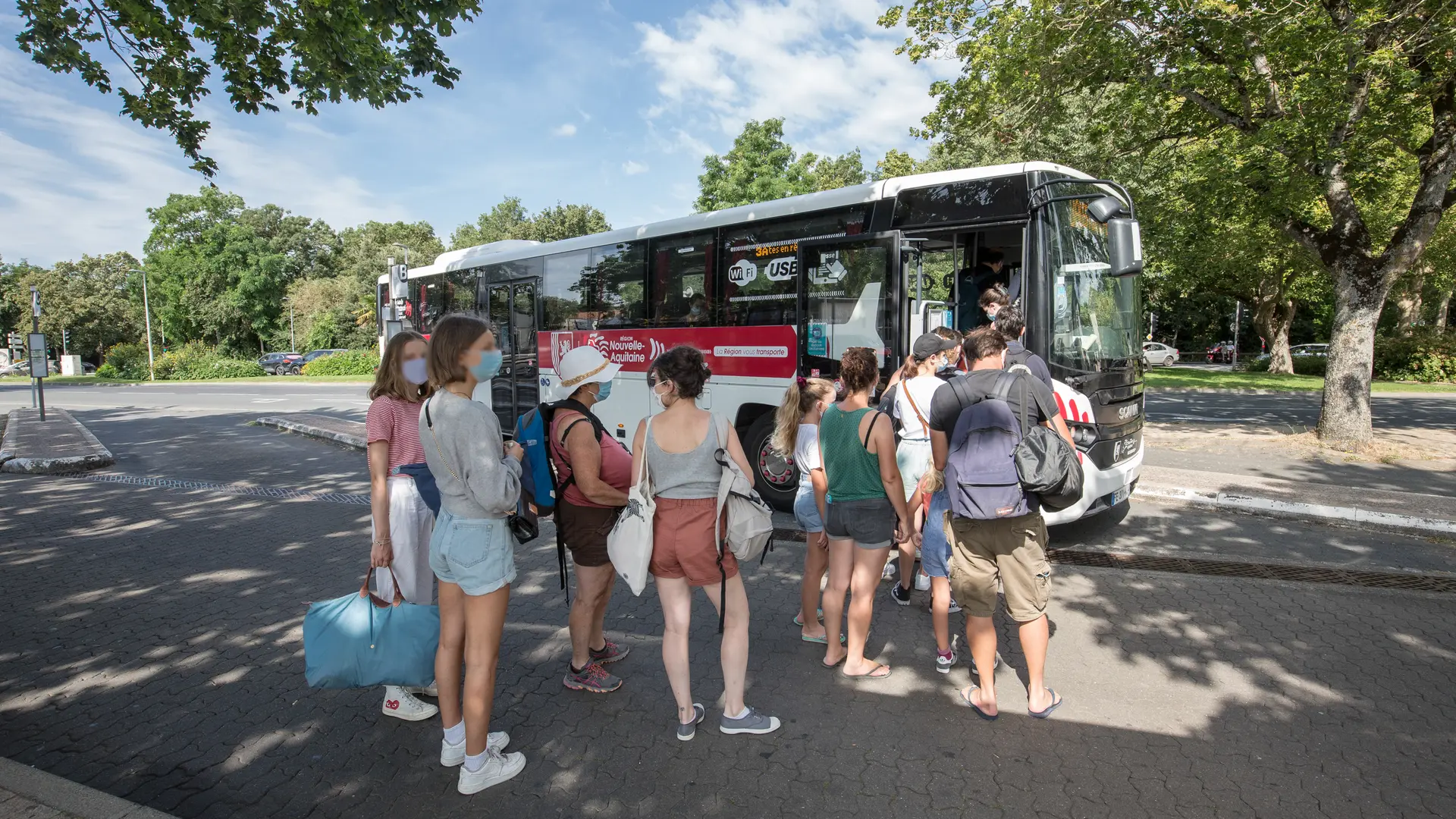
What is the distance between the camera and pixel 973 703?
3.63 m

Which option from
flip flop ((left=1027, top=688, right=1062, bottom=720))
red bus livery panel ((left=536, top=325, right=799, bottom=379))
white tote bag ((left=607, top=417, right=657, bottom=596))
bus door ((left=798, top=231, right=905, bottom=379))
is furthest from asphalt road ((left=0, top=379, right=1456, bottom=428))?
flip flop ((left=1027, top=688, right=1062, bottom=720))

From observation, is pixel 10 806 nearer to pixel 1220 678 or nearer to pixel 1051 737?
pixel 1051 737

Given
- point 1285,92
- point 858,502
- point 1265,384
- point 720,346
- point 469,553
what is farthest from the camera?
point 1265,384

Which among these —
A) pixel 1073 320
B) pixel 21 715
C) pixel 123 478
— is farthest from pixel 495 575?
pixel 123 478

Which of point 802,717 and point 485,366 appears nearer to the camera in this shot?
point 485,366

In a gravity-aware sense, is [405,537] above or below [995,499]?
below

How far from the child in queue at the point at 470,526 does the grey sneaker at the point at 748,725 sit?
902 millimetres

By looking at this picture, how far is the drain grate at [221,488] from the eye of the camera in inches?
344

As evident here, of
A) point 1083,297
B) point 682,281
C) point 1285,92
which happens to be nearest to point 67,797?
point 682,281

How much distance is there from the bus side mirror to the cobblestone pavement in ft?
7.50

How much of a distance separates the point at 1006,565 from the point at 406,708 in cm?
293

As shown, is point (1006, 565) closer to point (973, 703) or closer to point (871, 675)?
point (973, 703)

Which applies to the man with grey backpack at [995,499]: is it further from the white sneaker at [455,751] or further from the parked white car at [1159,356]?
the parked white car at [1159,356]

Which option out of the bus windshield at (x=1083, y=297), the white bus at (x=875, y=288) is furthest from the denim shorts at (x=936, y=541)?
the bus windshield at (x=1083, y=297)
